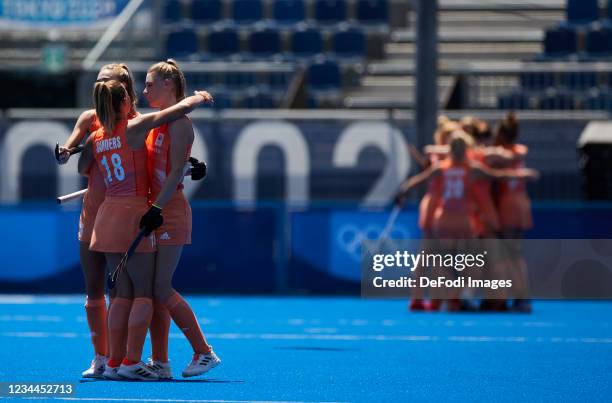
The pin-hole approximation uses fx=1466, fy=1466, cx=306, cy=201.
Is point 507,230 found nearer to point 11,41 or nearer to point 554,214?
point 554,214

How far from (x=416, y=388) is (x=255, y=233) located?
29.2ft

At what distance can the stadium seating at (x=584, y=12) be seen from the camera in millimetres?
22766

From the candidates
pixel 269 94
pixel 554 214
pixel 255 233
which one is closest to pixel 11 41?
pixel 269 94

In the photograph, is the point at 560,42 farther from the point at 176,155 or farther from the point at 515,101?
the point at 176,155

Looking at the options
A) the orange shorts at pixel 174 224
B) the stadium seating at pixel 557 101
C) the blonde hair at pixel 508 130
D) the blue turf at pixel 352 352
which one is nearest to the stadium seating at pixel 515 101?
the stadium seating at pixel 557 101

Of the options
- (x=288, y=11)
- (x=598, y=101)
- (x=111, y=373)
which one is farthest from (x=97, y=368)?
(x=288, y=11)

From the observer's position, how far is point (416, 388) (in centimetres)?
809

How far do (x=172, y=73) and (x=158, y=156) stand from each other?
47 centimetres

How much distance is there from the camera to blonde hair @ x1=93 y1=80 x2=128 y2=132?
8.09 metres

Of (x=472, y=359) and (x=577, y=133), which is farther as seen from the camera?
(x=577, y=133)

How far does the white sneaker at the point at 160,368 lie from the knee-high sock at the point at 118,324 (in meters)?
0.21

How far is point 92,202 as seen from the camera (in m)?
8.34

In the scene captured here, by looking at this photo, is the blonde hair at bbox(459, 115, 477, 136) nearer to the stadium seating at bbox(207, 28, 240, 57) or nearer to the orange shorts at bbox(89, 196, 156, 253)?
the orange shorts at bbox(89, 196, 156, 253)

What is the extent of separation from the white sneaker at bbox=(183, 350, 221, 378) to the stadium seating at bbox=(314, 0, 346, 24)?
16322mm
